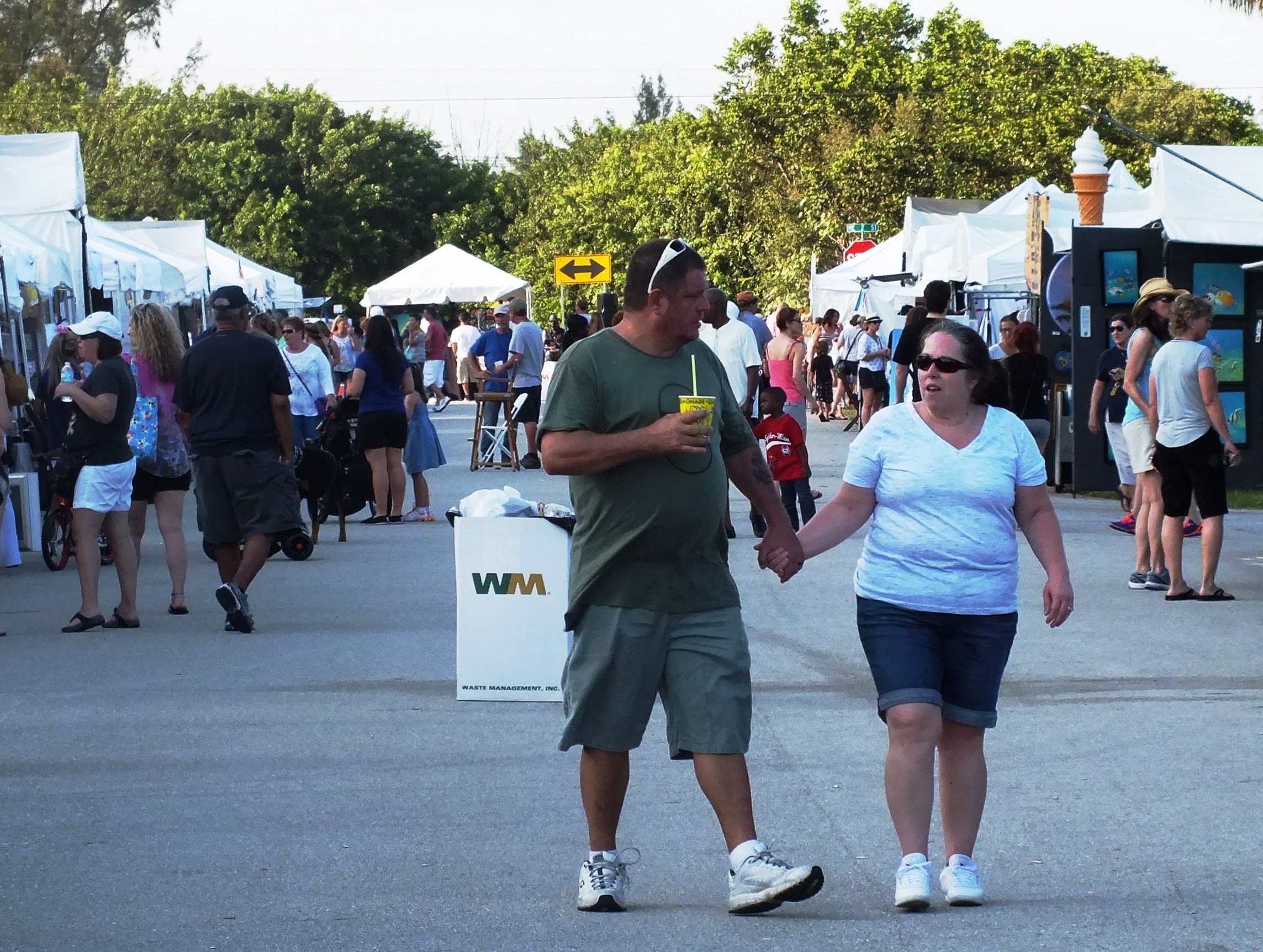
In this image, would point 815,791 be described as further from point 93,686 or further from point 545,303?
point 545,303

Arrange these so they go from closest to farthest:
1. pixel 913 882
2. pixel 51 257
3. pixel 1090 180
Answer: pixel 913 882, pixel 51 257, pixel 1090 180

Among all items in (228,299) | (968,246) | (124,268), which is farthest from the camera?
(968,246)

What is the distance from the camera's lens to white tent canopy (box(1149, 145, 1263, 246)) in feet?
52.7

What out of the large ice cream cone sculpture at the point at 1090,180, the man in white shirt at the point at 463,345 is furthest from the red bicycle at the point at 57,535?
the man in white shirt at the point at 463,345

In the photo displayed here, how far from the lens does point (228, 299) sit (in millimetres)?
10133

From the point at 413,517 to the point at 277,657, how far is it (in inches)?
276

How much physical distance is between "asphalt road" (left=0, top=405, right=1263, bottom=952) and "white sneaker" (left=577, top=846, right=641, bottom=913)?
3.0 inches

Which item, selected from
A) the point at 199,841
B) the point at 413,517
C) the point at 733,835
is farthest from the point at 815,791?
the point at 413,517

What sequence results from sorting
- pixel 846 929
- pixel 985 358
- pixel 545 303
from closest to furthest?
pixel 846 929 → pixel 985 358 → pixel 545 303

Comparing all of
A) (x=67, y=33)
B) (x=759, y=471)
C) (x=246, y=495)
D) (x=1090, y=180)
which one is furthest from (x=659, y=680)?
(x=67, y=33)

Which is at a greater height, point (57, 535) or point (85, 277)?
point (85, 277)

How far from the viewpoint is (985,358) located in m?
5.07

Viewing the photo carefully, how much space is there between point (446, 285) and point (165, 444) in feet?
80.2

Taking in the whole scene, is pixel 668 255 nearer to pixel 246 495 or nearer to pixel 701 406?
pixel 701 406
